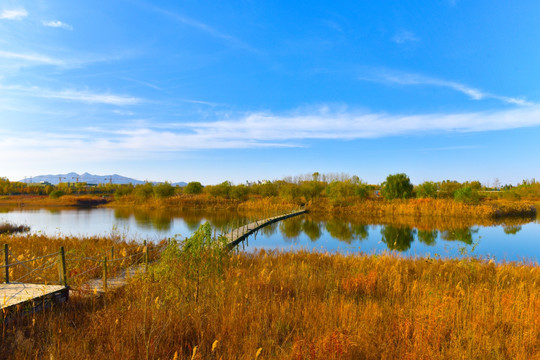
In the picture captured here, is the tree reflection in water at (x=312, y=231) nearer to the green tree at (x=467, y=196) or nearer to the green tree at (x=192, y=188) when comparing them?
the green tree at (x=467, y=196)

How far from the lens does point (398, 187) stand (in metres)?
42.0

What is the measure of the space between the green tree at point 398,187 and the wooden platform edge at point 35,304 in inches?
1672

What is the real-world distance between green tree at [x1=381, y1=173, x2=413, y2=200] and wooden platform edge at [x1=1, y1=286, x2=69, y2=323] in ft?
139

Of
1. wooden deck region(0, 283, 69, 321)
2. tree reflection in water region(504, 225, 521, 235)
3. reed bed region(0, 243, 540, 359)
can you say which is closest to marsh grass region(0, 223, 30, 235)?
wooden deck region(0, 283, 69, 321)

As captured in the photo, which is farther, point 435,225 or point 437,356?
point 435,225

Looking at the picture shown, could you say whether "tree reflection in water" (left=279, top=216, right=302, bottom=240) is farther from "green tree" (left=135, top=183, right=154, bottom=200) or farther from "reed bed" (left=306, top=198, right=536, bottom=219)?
"green tree" (left=135, top=183, right=154, bottom=200)

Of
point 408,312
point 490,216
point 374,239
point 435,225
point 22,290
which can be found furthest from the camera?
point 490,216

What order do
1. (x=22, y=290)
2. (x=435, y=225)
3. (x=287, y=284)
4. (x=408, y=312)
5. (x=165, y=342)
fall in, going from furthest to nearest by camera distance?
(x=435, y=225), (x=287, y=284), (x=22, y=290), (x=408, y=312), (x=165, y=342)

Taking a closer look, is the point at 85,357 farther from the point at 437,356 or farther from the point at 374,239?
the point at 374,239

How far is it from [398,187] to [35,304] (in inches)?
1710

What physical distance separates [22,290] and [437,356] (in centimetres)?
748

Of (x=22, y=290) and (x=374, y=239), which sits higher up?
(x=22, y=290)

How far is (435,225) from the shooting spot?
2623 cm

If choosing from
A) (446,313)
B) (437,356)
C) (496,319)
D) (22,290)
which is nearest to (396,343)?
(437,356)
